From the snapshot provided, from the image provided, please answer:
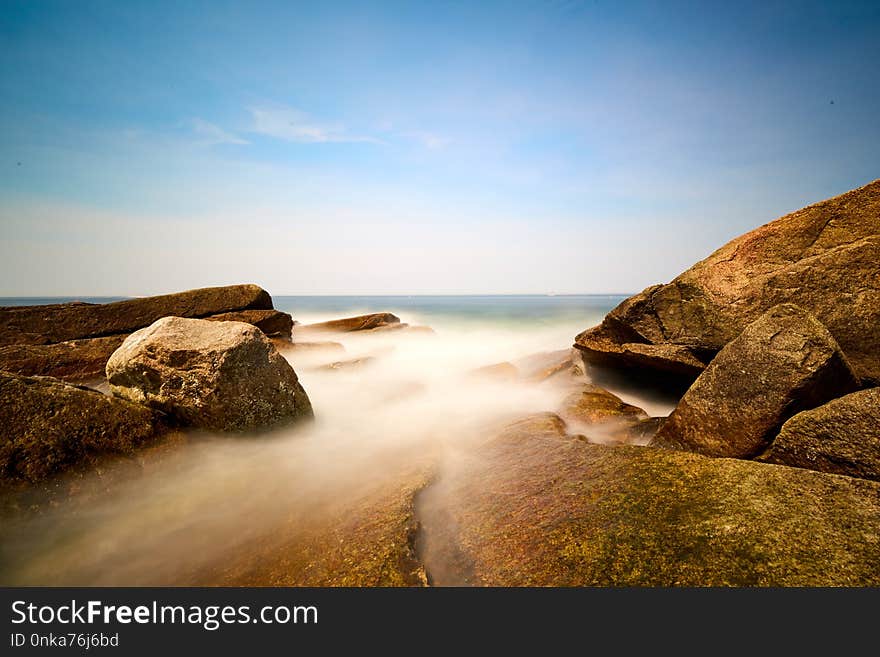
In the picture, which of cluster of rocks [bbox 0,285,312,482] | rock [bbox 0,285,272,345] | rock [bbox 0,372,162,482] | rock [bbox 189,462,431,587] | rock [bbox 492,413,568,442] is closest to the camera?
rock [bbox 189,462,431,587]

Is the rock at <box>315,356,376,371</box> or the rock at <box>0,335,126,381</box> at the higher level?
the rock at <box>0,335,126,381</box>

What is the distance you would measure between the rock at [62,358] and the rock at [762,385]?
43.9ft

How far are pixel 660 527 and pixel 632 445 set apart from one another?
1.84 m

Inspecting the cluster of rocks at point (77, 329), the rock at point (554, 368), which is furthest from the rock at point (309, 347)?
the rock at point (554, 368)

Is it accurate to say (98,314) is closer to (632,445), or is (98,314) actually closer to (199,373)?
(199,373)

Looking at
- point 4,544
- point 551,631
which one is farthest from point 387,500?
point 4,544

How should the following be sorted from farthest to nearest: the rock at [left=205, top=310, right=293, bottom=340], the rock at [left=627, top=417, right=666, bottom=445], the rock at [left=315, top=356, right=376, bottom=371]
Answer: the rock at [left=205, top=310, right=293, bottom=340] → the rock at [left=315, top=356, right=376, bottom=371] → the rock at [left=627, top=417, right=666, bottom=445]

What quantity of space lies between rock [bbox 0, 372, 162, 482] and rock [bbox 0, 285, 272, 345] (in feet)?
22.7

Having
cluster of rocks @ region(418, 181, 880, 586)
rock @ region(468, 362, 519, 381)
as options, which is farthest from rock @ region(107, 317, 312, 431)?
rock @ region(468, 362, 519, 381)

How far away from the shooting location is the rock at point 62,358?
8.40 m

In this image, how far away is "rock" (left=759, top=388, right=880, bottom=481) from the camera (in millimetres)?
3613

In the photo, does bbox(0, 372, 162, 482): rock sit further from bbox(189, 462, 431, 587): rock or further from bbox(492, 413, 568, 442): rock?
bbox(492, 413, 568, 442): rock

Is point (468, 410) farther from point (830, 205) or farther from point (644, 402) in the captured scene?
point (830, 205)

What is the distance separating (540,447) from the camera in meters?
5.46
